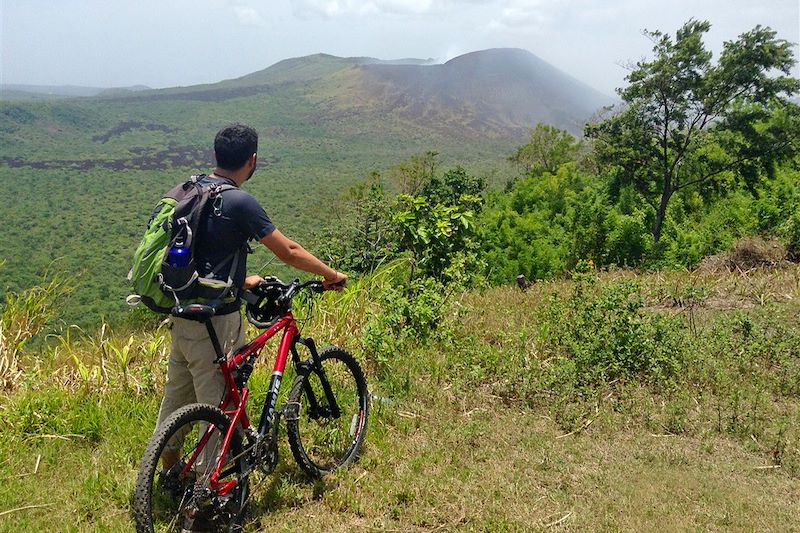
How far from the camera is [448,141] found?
142750mm

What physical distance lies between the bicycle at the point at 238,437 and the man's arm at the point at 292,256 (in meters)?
0.11

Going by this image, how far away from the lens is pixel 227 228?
262 cm

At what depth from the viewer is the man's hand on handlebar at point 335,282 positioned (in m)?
3.09

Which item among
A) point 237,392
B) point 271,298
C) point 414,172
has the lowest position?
point 414,172

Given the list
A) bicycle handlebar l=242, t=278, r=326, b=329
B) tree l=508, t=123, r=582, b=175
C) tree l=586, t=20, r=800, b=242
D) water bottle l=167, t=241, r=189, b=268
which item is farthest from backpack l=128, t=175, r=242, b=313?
tree l=508, t=123, r=582, b=175

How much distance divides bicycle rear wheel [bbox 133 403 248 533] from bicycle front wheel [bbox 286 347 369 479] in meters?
0.49

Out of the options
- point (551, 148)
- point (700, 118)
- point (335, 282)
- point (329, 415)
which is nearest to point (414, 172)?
point (551, 148)

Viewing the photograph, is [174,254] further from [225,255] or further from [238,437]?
[238,437]

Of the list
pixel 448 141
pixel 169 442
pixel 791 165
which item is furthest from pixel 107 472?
pixel 448 141

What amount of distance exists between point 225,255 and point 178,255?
0.77ft

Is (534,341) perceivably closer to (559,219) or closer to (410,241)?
(410,241)

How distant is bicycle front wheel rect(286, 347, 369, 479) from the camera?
332 cm

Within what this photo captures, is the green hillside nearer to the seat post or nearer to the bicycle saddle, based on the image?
the seat post

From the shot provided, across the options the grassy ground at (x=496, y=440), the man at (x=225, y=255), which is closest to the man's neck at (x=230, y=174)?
the man at (x=225, y=255)
